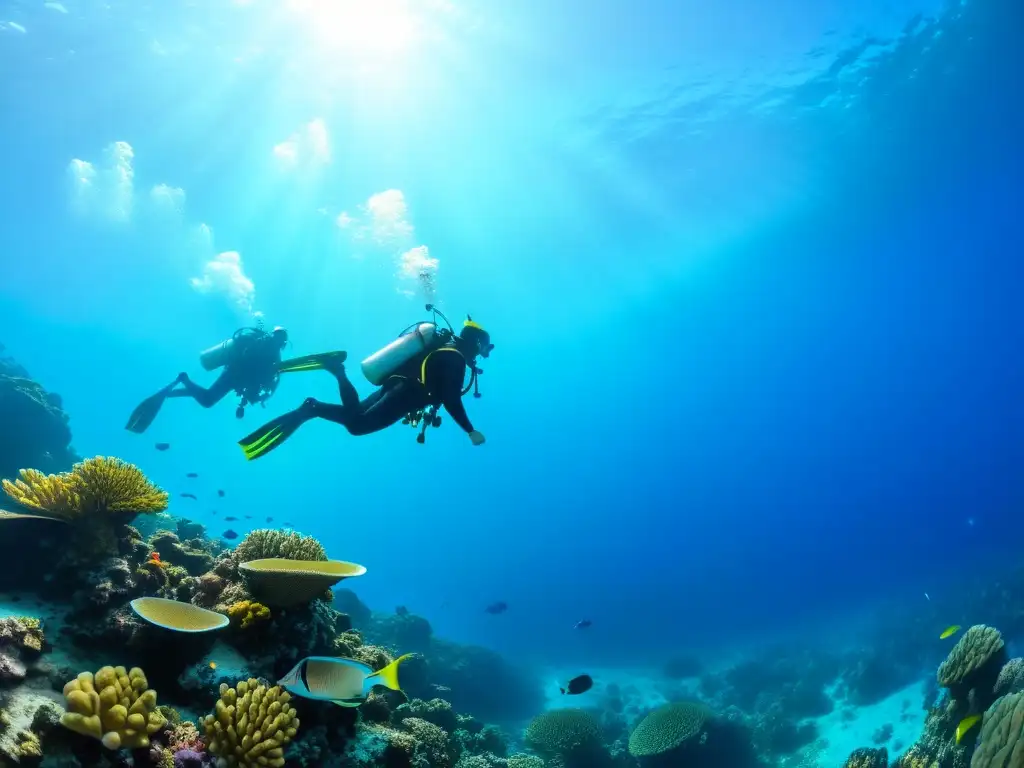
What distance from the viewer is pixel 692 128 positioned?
3400 cm

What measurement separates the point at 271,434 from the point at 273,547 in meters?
2.83

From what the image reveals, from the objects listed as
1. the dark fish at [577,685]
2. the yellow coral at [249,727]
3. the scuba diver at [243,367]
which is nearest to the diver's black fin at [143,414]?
the scuba diver at [243,367]

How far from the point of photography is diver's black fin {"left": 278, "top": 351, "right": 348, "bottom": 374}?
8.77 meters

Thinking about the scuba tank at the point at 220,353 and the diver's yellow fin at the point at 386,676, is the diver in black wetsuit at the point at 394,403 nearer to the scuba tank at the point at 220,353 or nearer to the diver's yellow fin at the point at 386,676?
the diver's yellow fin at the point at 386,676

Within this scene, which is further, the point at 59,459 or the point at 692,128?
the point at 692,128

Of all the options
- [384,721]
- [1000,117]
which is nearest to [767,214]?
[1000,117]

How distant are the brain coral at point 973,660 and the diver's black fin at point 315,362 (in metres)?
10.5

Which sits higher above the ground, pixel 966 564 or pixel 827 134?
pixel 827 134

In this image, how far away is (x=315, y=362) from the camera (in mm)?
9039

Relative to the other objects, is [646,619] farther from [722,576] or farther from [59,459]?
[59,459]

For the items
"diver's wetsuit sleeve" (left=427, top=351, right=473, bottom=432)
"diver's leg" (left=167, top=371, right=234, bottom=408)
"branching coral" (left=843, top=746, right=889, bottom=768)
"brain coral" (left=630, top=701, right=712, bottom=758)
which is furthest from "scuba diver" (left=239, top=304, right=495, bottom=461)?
"brain coral" (left=630, top=701, right=712, bottom=758)

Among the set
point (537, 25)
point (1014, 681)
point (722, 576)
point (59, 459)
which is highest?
point (537, 25)

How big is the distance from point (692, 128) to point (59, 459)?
129ft

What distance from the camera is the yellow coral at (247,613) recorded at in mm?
4582
